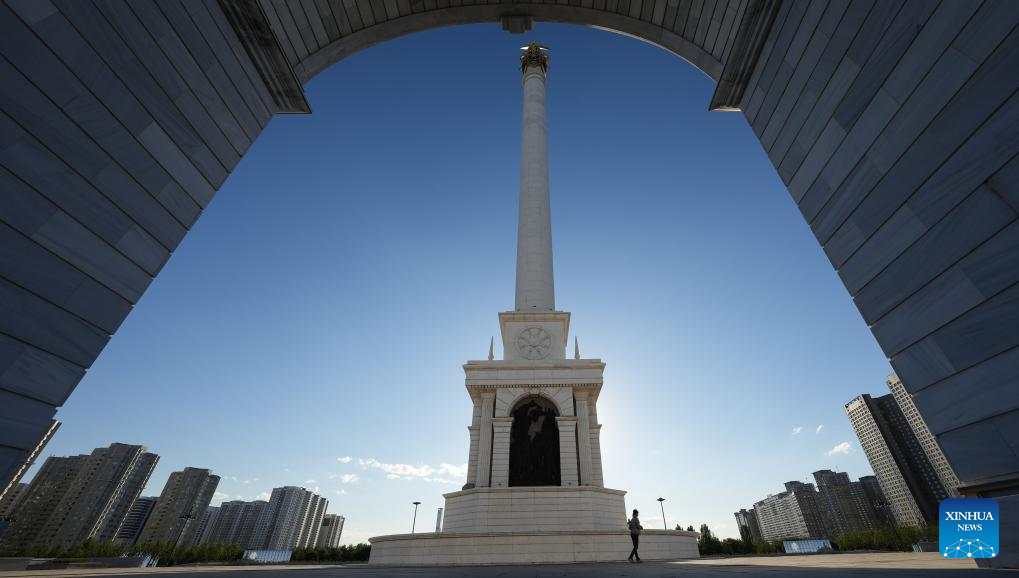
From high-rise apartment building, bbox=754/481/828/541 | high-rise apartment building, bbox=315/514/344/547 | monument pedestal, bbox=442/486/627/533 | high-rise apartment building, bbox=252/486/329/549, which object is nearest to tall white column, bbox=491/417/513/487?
monument pedestal, bbox=442/486/627/533

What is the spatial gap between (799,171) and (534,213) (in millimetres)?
20924

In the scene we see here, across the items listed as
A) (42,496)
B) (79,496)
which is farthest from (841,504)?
(42,496)

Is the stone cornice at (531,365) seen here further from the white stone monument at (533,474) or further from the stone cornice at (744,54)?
the stone cornice at (744,54)

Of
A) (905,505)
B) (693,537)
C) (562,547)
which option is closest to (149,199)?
(562,547)

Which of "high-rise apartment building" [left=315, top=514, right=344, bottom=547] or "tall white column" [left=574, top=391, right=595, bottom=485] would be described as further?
"high-rise apartment building" [left=315, top=514, right=344, bottom=547]

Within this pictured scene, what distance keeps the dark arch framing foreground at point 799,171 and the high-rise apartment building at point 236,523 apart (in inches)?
3447

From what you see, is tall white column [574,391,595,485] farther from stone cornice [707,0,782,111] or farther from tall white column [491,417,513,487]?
stone cornice [707,0,782,111]

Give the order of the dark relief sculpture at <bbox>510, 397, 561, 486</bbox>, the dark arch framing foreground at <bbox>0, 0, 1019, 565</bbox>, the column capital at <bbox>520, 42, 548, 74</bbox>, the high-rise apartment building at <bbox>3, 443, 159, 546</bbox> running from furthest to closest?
the high-rise apartment building at <bbox>3, 443, 159, 546</bbox> → the column capital at <bbox>520, 42, 548, 74</bbox> → the dark relief sculpture at <bbox>510, 397, 561, 486</bbox> → the dark arch framing foreground at <bbox>0, 0, 1019, 565</bbox>

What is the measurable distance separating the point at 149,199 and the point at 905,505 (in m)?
79.4

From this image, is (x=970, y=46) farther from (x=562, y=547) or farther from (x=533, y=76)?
(x=533, y=76)

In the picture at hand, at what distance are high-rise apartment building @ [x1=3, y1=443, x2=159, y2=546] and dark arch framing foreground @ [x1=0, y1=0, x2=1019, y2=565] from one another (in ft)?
235

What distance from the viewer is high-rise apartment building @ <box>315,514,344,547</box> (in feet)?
262

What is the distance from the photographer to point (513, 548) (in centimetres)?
1335

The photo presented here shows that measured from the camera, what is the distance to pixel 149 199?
6.36 meters
